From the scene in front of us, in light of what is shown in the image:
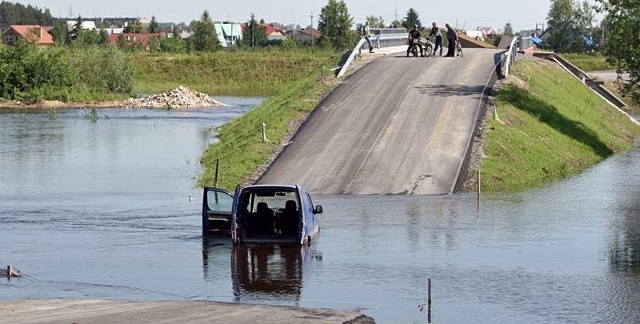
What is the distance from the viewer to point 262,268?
25.1 meters

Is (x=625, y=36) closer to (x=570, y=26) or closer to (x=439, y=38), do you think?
(x=439, y=38)

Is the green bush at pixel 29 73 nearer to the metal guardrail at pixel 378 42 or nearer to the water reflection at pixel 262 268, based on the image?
the metal guardrail at pixel 378 42

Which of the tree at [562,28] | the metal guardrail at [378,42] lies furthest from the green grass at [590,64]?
the metal guardrail at [378,42]

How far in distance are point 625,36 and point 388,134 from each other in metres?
11.9

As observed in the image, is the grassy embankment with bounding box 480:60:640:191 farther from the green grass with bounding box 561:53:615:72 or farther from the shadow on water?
the green grass with bounding box 561:53:615:72

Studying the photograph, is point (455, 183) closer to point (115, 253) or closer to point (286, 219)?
point (286, 219)

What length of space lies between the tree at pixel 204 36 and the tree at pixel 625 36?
114261 mm

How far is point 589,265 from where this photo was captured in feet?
85.4

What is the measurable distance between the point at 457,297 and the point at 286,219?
20.9 feet

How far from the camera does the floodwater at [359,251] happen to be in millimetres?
22219

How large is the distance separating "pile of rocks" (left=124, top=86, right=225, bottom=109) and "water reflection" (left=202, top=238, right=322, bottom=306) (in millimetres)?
63638

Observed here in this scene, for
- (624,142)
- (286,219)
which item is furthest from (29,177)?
(624,142)

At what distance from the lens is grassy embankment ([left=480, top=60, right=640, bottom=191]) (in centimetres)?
4181

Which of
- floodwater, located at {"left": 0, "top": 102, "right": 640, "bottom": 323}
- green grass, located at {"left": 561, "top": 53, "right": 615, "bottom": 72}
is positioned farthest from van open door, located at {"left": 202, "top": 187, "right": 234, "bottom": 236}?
green grass, located at {"left": 561, "top": 53, "right": 615, "bottom": 72}
